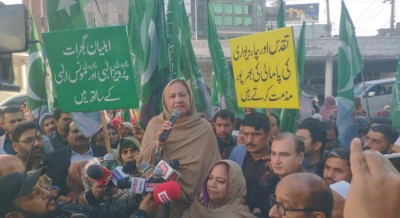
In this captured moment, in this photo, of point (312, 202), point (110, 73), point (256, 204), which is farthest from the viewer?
point (110, 73)

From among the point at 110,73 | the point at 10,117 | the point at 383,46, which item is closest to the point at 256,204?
the point at 110,73

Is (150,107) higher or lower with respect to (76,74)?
lower

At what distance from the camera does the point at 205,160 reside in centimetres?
352

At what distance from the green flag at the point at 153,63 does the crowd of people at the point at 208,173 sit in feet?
1.99

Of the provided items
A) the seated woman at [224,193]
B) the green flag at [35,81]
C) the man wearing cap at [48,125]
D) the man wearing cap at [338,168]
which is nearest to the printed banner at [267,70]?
the man wearing cap at [338,168]

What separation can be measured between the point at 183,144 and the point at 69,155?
1.45 m

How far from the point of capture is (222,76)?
7074mm

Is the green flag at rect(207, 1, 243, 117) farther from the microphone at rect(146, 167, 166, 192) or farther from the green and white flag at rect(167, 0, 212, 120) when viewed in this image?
the microphone at rect(146, 167, 166, 192)

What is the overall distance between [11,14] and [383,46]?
24.1 m

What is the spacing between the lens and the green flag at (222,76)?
682 cm

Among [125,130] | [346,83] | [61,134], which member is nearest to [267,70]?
[346,83]

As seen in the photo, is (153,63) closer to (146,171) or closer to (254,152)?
(254,152)

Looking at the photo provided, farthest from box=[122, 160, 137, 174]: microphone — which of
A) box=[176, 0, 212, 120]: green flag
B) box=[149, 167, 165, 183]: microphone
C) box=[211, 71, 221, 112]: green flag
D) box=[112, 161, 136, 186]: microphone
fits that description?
box=[211, 71, 221, 112]: green flag

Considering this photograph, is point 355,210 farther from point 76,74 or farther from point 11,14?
point 76,74
